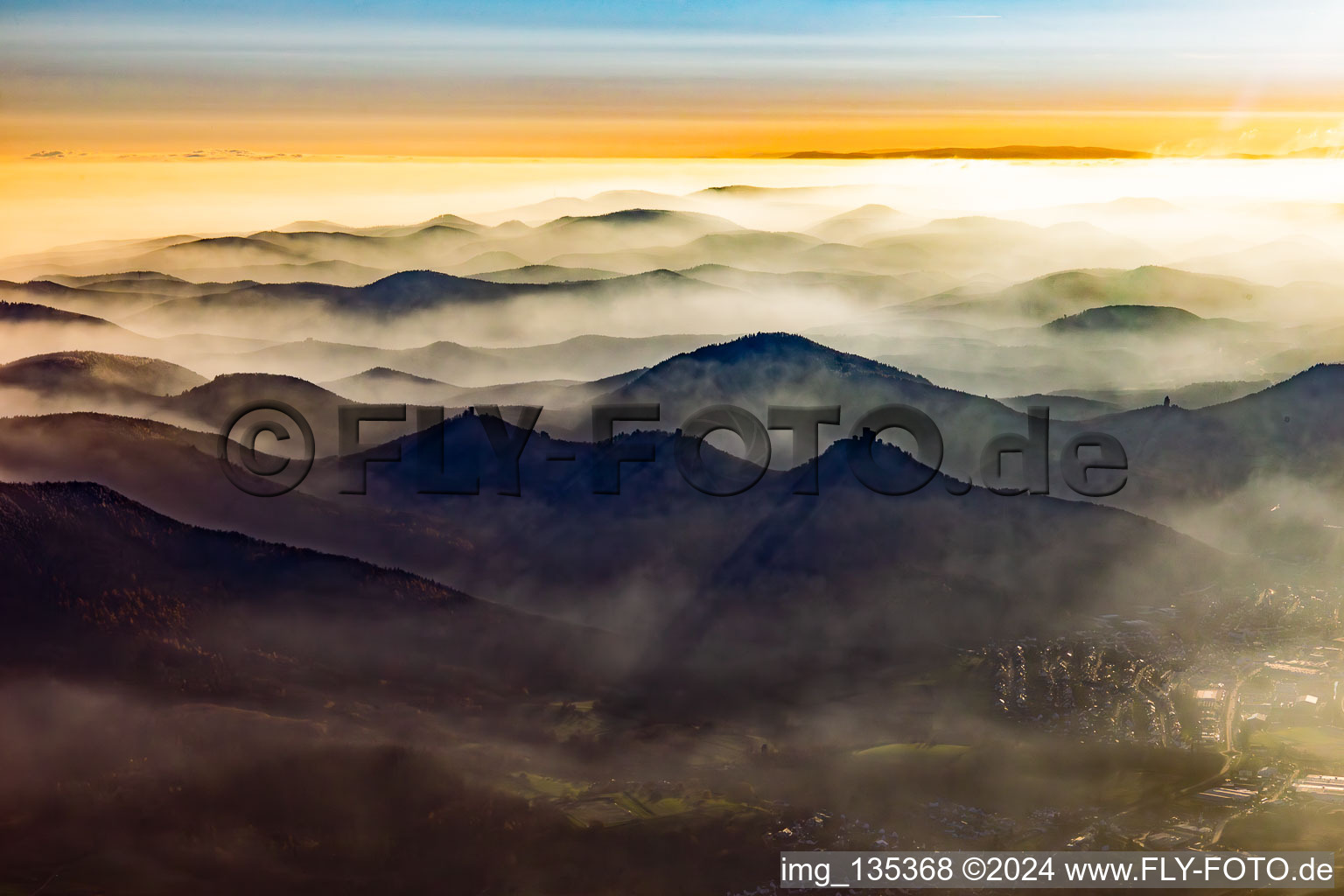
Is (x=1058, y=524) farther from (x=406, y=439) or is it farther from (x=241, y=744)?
(x=241, y=744)

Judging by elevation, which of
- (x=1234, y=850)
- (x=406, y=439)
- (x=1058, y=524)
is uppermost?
(x=406, y=439)

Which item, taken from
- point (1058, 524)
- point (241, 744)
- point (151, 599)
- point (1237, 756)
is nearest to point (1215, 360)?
point (1058, 524)

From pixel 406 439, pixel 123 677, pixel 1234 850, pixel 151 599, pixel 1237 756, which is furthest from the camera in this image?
pixel 406 439

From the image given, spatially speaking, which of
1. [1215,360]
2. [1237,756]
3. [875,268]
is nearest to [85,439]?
[875,268]

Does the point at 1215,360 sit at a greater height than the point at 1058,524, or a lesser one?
greater

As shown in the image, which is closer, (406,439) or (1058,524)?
(1058,524)

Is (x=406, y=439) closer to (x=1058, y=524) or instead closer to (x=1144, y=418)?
(x=1058, y=524)

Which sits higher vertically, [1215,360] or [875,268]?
[875,268]

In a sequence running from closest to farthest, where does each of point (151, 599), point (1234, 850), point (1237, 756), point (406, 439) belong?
point (1234, 850), point (1237, 756), point (151, 599), point (406, 439)

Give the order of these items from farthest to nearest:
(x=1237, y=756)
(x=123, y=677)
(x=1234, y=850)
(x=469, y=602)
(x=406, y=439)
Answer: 1. (x=406, y=439)
2. (x=469, y=602)
3. (x=123, y=677)
4. (x=1237, y=756)
5. (x=1234, y=850)
